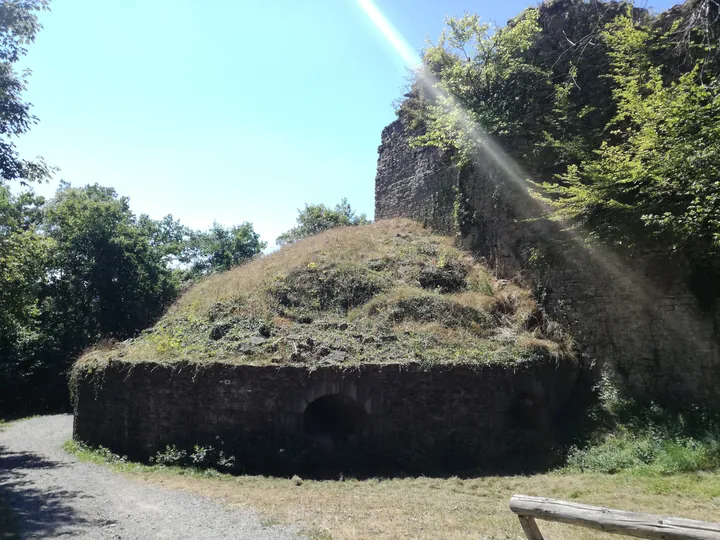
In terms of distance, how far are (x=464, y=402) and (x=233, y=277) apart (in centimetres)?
937

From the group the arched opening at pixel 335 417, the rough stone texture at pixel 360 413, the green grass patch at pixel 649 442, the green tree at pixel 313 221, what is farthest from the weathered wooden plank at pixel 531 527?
the green tree at pixel 313 221

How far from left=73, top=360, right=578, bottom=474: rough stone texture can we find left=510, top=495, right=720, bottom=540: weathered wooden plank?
5693 millimetres

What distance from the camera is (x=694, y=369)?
10102 millimetres

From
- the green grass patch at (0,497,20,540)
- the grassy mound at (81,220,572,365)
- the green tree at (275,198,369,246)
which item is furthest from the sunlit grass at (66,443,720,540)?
the green tree at (275,198,369,246)

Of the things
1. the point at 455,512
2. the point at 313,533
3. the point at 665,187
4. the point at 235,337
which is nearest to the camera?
the point at 313,533

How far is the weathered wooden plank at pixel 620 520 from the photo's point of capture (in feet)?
10.0

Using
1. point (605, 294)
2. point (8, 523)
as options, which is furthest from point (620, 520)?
point (605, 294)

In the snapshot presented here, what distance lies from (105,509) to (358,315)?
695cm

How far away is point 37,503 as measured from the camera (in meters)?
7.51

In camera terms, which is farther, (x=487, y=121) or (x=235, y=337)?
(x=487, y=121)

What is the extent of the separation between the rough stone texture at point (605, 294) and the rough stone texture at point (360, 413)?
2494 mm

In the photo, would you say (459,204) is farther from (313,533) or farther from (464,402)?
(313,533)

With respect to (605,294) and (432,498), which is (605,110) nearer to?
(605,294)

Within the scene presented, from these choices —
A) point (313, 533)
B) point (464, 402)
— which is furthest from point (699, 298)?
point (313, 533)
